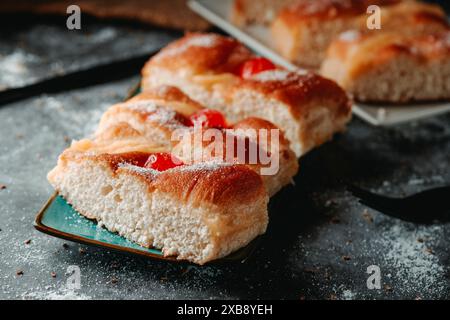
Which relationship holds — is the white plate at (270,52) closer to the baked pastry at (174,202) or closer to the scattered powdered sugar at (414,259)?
the scattered powdered sugar at (414,259)

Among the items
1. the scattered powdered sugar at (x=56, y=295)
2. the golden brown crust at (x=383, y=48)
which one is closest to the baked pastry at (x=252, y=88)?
the golden brown crust at (x=383, y=48)

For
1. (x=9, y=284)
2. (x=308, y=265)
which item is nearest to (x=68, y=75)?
(x=9, y=284)

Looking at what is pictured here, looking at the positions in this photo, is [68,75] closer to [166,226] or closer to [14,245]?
[14,245]

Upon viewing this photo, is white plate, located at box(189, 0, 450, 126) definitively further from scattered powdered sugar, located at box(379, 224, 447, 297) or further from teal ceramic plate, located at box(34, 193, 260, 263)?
teal ceramic plate, located at box(34, 193, 260, 263)

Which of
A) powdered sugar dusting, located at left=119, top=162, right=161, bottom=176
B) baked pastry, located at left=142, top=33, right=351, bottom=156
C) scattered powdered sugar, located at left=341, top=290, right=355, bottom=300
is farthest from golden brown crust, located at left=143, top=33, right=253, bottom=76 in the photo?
scattered powdered sugar, located at left=341, top=290, right=355, bottom=300

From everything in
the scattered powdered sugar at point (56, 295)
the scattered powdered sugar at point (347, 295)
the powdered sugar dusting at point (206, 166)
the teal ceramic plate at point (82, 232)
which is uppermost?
the powdered sugar dusting at point (206, 166)
